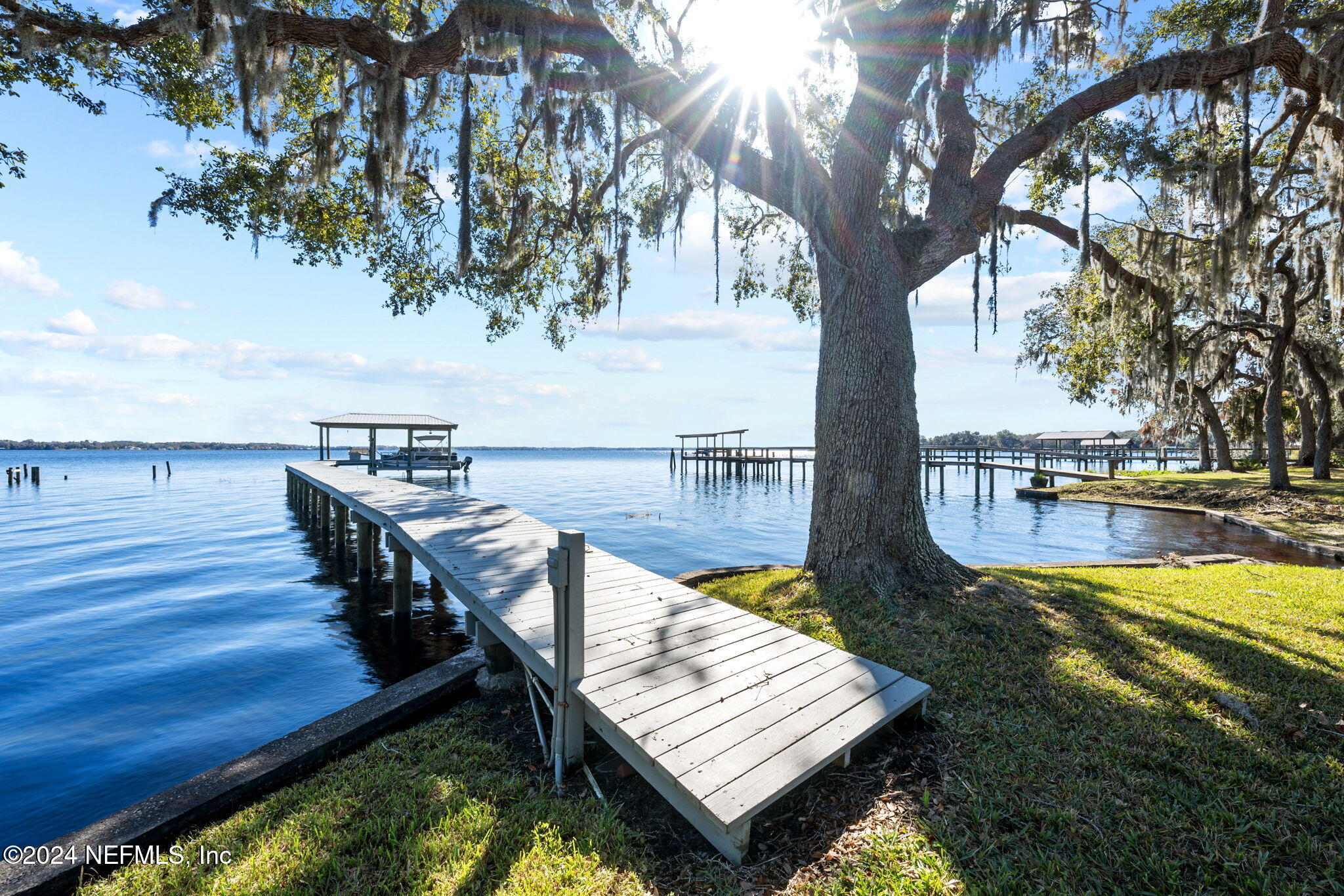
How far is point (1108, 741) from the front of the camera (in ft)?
11.2

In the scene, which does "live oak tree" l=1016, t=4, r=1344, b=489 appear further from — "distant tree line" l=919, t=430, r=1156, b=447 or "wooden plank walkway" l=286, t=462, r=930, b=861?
"distant tree line" l=919, t=430, r=1156, b=447

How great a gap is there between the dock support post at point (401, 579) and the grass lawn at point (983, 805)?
16.9ft

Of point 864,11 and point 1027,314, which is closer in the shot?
point 864,11

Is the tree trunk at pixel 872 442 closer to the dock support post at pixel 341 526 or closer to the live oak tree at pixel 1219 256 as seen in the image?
the live oak tree at pixel 1219 256

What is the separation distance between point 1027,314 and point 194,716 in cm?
3338

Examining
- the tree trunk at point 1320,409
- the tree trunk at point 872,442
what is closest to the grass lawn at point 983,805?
the tree trunk at point 872,442

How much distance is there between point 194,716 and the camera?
19.8 feet

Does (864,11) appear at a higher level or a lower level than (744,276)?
higher

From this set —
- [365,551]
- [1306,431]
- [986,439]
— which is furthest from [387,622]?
[986,439]

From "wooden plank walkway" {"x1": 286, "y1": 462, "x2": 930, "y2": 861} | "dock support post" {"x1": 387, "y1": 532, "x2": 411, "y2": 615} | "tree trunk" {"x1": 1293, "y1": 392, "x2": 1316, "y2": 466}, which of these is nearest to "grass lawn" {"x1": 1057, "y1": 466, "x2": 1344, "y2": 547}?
"tree trunk" {"x1": 1293, "y1": 392, "x2": 1316, "y2": 466}

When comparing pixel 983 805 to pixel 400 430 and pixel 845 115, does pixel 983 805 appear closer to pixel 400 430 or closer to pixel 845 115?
pixel 845 115

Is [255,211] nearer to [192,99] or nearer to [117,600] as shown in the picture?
[192,99]

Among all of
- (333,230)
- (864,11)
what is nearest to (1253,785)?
(864,11)

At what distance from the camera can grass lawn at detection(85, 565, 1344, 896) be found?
2.49 metres
